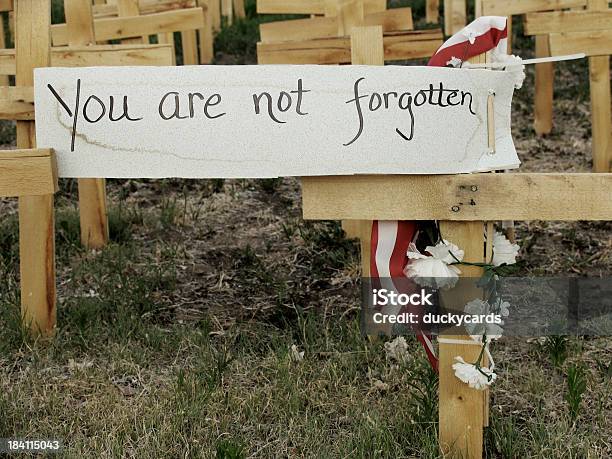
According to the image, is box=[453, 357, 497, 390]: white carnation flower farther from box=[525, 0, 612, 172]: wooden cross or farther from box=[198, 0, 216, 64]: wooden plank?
box=[198, 0, 216, 64]: wooden plank

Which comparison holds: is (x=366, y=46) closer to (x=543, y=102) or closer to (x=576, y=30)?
(x=576, y=30)

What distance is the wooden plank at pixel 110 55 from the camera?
12.3ft

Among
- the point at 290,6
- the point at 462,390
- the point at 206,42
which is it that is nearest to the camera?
the point at 462,390

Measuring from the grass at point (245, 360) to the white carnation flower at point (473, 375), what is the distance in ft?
0.86

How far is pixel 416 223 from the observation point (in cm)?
258

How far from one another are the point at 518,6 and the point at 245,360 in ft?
11.1

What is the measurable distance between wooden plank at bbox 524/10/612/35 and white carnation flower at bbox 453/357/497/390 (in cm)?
279

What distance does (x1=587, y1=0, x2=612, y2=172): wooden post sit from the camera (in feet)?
18.0

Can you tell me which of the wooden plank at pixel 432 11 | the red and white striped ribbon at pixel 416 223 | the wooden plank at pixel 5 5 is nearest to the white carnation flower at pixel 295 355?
the red and white striped ribbon at pixel 416 223

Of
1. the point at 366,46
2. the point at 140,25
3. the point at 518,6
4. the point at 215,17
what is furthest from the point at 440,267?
→ the point at 215,17

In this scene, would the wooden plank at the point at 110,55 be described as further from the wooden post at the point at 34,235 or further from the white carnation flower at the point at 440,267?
the white carnation flower at the point at 440,267

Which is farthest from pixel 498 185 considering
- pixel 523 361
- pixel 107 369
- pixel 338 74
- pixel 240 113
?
pixel 107 369

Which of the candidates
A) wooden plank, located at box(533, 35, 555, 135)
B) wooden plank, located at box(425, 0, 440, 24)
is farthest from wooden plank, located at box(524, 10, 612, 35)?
wooden plank, located at box(425, 0, 440, 24)

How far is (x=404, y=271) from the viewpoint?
260 centimetres
